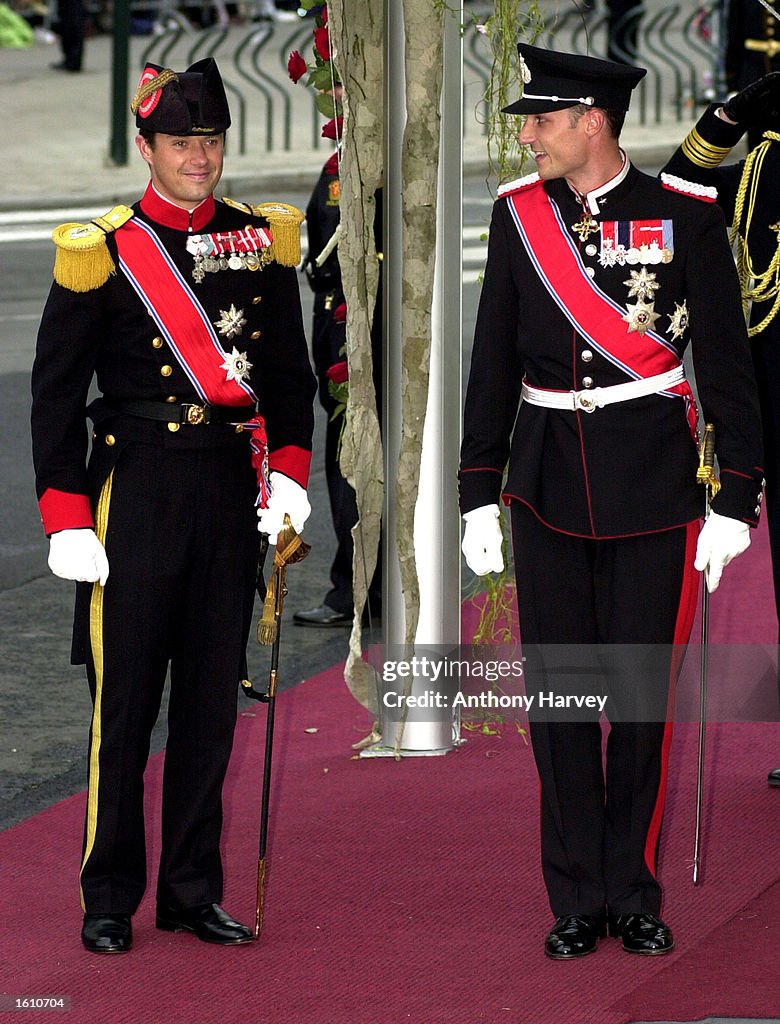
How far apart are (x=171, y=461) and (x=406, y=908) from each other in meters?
1.19

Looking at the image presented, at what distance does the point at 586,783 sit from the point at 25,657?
3058 mm

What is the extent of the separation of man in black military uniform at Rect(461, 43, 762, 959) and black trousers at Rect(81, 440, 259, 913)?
530mm

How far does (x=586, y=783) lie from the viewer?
4.36 meters

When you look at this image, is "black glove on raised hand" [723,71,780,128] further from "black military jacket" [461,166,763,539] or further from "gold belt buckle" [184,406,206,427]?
"gold belt buckle" [184,406,206,427]

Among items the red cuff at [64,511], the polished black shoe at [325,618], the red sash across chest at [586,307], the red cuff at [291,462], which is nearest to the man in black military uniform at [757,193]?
the red sash across chest at [586,307]

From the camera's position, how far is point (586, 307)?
4207 millimetres

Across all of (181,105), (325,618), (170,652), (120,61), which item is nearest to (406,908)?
(170,652)

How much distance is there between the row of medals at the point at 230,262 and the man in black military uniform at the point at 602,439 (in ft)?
1.58

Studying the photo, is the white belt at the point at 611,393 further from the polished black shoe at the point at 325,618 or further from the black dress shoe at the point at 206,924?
the polished black shoe at the point at 325,618

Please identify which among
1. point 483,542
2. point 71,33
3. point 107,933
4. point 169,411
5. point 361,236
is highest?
point 361,236

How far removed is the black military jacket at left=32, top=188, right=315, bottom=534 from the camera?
416 centimetres

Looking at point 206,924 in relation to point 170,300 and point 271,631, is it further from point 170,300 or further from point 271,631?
point 170,300

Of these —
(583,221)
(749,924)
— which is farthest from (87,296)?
(749,924)

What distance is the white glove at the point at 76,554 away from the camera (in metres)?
4.14
